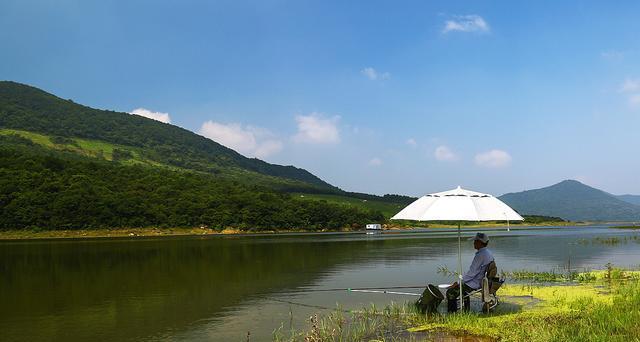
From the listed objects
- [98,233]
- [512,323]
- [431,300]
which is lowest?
[98,233]

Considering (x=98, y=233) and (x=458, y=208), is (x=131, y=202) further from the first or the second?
(x=458, y=208)

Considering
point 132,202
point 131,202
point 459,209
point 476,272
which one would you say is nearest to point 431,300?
point 476,272

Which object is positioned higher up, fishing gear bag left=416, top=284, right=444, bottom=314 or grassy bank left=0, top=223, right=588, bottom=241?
fishing gear bag left=416, top=284, right=444, bottom=314

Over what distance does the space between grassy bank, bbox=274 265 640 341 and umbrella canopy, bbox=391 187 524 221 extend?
2.55m

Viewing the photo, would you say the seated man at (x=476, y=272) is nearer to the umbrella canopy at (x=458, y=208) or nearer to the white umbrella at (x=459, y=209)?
the white umbrella at (x=459, y=209)

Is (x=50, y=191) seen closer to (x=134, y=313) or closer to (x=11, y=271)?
(x=11, y=271)

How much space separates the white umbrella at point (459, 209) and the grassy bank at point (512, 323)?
1.57 meters

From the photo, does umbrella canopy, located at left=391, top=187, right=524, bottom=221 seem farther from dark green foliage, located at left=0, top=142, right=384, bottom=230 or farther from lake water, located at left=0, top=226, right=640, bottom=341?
dark green foliage, located at left=0, top=142, right=384, bottom=230

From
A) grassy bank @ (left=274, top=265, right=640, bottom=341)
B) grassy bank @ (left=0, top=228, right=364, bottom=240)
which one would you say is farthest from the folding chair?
grassy bank @ (left=0, top=228, right=364, bottom=240)

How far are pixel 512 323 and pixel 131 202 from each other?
114 m

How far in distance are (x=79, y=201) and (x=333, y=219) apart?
75653 millimetres

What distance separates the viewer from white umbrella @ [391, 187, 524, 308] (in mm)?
13151

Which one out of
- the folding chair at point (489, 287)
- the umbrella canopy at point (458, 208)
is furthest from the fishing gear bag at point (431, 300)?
the umbrella canopy at point (458, 208)

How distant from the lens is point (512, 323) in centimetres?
1256
